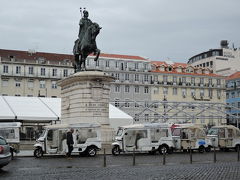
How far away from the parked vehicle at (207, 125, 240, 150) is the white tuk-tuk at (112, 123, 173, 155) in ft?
17.9

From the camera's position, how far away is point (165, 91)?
8556 centimetres

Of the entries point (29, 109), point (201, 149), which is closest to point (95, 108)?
point (201, 149)

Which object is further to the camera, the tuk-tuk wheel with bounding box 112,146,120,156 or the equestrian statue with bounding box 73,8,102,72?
the equestrian statue with bounding box 73,8,102,72

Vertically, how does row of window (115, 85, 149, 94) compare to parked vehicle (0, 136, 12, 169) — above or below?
above

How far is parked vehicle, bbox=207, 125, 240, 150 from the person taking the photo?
3119 cm

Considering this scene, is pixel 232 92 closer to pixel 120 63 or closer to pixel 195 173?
pixel 120 63

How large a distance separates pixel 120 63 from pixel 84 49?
54.8m

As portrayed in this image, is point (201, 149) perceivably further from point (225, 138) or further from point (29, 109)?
point (29, 109)

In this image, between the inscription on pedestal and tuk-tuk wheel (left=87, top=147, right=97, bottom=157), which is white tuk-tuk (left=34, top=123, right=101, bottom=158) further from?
the inscription on pedestal

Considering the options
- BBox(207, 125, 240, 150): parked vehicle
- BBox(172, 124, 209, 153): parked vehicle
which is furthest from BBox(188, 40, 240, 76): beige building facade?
BBox(172, 124, 209, 153): parked vehicle

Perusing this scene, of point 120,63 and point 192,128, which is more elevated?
point 120,63

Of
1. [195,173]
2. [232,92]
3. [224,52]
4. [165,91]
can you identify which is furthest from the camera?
[224,52]

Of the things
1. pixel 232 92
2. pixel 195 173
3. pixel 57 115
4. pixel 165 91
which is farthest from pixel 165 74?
pixel 195 173

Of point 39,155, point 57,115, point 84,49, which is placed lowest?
point 39,155
